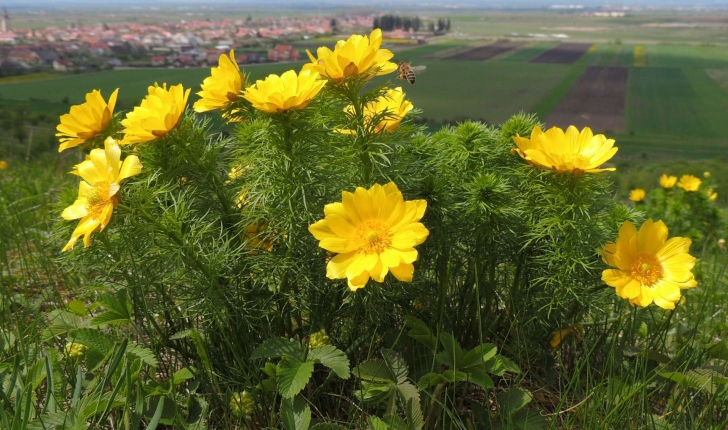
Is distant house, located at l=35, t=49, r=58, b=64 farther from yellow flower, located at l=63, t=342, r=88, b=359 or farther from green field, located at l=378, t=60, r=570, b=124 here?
yellow flower, located at l=63, t=342, r=88, b=359

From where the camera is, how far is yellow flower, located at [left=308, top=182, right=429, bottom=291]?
1053 millimetres

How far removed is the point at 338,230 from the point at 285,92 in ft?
0.99

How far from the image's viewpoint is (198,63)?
13.4 meters

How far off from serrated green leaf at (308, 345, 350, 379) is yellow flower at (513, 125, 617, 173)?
1.87ft

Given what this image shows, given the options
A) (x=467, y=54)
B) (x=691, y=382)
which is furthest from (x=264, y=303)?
(x=467, y=54)

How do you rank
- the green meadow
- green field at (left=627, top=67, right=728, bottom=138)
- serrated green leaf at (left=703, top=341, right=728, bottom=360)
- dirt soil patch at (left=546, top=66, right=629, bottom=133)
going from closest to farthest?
serrated green leaf at (left=703, top=341, right=728, bottom=360)
the green meadow
dirt soil patch at (left=546, top=66, right=629, bottom=133)
green field at (left=627, top=67, right=728, bottom=138)

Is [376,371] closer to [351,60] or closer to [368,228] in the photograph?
[368,228]

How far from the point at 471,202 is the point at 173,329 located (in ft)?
2.86

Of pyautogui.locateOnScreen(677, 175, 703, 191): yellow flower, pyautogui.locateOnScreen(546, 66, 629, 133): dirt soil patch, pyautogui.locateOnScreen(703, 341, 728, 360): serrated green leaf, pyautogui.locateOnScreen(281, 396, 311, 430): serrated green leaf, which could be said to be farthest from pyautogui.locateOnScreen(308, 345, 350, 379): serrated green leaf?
pyautogui.locateOnScreen(546, 66, 629, 133): dirt soil patch

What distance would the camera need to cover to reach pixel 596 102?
26.3m

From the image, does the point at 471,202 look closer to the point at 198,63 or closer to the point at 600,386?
the point at 600,386

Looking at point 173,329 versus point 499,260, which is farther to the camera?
point 173,329

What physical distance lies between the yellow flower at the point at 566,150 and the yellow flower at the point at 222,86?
0.64m

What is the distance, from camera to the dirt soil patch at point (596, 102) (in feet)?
72.7
